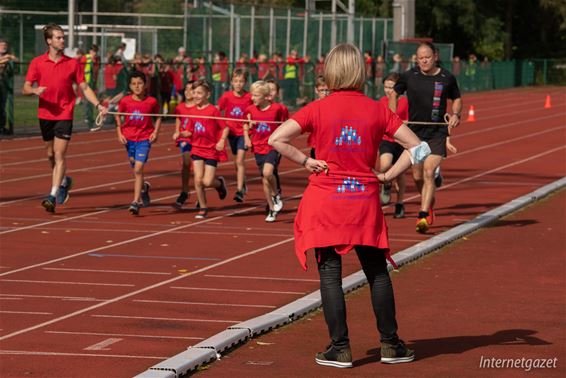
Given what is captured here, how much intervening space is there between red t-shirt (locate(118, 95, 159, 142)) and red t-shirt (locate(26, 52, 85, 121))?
606 mm

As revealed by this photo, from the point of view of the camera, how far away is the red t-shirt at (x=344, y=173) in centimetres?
806

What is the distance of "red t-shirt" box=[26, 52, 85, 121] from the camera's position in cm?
1662

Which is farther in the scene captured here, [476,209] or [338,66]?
[476,209]

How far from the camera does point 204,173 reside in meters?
16.8

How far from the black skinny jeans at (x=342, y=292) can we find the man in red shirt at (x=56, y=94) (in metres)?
8.76

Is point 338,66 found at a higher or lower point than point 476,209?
higher

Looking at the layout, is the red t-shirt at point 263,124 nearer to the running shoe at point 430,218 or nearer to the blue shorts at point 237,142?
the blue shorts at point 237,142

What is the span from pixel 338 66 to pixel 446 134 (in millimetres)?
7423

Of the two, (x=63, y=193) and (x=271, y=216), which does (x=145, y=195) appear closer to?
(x=63, y=193)

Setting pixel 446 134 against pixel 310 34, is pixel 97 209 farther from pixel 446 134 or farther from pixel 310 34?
pixel 310 34

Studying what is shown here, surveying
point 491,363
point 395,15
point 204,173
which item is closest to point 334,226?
point 491,363

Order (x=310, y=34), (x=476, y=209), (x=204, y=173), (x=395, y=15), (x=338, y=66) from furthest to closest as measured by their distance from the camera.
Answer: (x=395, y=15)
(x=310, y=34)
(x=476, y=209)
(x=204, y=173)
(x=338, y=66)

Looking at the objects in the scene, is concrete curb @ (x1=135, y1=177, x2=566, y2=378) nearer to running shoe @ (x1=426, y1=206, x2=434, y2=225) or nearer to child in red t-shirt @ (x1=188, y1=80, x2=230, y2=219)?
running shoe @ (x1=426, y1=206, x2=434, y2=225)

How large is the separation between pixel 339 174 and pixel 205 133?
8.69 metres
